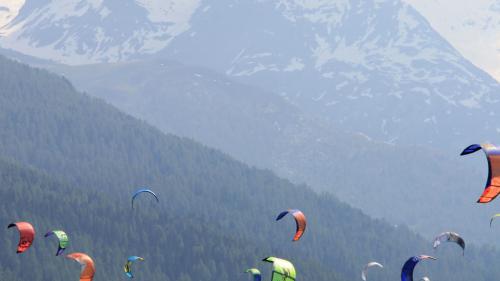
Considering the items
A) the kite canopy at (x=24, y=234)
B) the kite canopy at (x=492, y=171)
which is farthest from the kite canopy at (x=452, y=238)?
the kite canopy at (x=24, y=234)

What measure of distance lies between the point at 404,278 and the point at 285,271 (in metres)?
7.89

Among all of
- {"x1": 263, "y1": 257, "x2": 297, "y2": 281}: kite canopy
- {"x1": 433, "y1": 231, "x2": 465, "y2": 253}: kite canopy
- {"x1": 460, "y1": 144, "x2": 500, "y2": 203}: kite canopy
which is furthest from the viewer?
{"x1": 433, "y1": 231, "x2": 465, "y2": 253}: kite canopy

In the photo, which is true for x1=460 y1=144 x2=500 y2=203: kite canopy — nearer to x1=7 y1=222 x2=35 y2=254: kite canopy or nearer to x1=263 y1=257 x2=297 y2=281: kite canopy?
x1=263 y1=257 x2=297 y2=281: kite canopy

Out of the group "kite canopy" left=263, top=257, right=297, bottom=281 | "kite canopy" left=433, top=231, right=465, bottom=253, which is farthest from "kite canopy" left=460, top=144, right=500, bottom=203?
"kite canopy" left=433, top=231, right=465, bottom=253

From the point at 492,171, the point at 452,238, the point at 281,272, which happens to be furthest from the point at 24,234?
the point at 492,171

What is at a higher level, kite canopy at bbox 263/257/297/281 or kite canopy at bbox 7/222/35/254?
kite canopy at bbox 263/257/297/281

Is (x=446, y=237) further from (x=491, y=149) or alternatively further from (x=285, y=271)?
(x=491, y=149)

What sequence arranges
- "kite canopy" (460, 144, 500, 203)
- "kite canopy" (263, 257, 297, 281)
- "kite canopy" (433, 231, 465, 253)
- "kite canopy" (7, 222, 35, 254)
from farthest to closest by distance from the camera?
1. "kite canopy" (433, 231, 465, 253)
2. "kite canopy" (7, 222, 35, 254)
3. "kite canopy" (263, 257, 297, 281)
4. "kite canopy" (460, 144, 500, 203)

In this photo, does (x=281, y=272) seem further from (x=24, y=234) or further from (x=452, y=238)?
(x=24, y=234)

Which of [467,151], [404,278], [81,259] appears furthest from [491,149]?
[81,259]

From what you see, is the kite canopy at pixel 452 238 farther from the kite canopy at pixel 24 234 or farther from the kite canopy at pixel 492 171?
the kite canopy at pixel 24 234

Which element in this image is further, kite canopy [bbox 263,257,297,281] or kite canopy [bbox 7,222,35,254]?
kite canopy [bbox 7,222,35,254]

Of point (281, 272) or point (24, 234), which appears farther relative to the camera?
point (24, 234)

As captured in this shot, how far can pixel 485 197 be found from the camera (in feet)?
240
